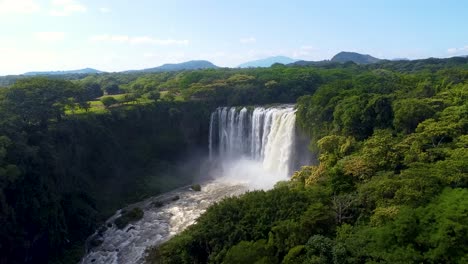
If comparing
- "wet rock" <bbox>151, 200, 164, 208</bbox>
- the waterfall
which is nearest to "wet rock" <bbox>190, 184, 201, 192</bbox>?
"wet rock" <bbox>151, 200, 164, 208</bbox>

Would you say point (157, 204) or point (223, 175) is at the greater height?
point (223, 175)

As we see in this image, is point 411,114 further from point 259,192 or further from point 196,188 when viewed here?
point 196,188

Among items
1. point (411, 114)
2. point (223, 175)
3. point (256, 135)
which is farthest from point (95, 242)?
point (411, 114)

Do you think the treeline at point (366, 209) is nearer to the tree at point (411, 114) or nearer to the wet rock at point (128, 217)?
the tree at point (411, 114)

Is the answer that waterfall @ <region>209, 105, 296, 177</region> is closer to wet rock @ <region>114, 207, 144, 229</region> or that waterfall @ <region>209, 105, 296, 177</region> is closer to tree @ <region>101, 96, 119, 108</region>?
tree @ <region>101, 96, 119, 108</region>

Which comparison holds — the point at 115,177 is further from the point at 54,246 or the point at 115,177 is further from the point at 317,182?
the point at 317,182

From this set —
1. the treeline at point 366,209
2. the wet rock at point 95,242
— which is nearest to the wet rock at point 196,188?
the wet rock at point 95,242

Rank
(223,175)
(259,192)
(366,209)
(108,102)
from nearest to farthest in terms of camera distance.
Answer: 1. (366,209)
2. (259,192)
3. (223,175)
4. (108,102)

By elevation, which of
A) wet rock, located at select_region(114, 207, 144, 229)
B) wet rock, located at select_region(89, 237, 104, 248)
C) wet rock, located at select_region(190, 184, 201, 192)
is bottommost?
wet rock, located at select_region(89, 237, 104, 248)
